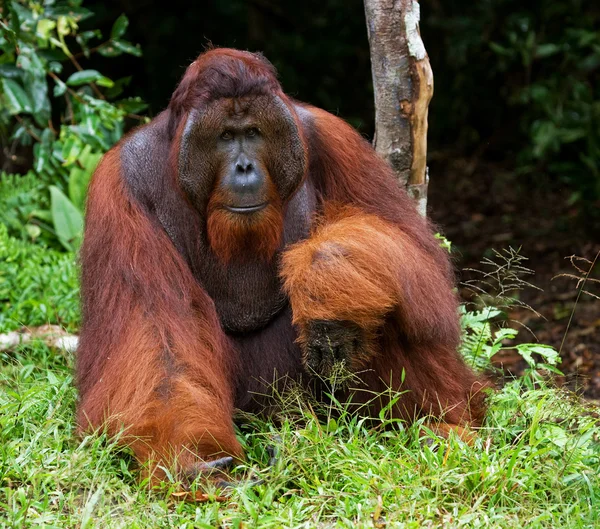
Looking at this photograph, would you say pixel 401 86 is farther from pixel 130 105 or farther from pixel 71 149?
pixel 130 105

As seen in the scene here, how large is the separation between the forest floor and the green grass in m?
2.17

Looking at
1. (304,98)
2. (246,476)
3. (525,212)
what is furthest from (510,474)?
(304,98)

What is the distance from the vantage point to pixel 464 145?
873cm

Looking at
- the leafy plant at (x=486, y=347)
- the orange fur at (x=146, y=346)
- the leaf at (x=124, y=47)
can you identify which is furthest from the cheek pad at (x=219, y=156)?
the leaf at (x=124, y=47)

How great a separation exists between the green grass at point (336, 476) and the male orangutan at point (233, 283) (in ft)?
0.47

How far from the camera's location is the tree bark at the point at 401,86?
159 inches

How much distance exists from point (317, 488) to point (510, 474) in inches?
24.4

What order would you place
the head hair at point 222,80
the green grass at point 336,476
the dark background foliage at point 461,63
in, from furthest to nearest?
the dark background foliage at point 461,63 → the head hair at point 222,80 → the green grass at point 336,476

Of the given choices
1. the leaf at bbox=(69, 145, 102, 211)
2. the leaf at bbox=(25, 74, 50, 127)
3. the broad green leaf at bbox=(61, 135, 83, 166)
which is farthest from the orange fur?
the leaf at bbox=(69, 145, 102, 211)

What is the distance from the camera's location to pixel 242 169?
134 inches

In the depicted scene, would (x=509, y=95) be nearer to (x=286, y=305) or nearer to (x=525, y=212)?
(x=525, y=212)

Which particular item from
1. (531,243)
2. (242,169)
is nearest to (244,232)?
(242,169)

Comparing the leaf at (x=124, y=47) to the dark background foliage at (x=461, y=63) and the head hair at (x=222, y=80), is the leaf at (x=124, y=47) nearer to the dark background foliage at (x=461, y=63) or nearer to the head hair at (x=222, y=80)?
the dark background foliage at (x=461, y=63)

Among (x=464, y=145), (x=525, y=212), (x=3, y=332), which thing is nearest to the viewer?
(x=3, y=332)
